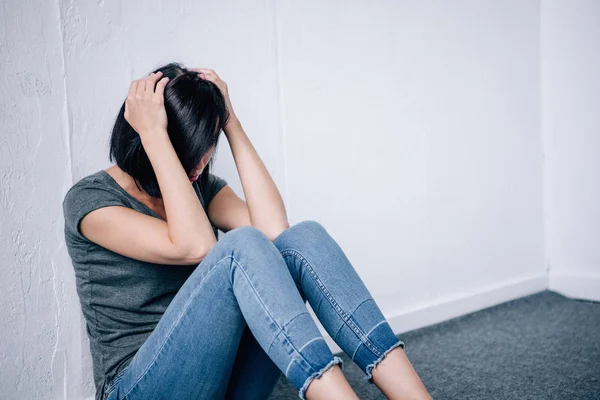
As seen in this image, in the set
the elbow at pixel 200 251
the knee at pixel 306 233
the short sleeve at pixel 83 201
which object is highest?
the short sleeve at pixel 83 201

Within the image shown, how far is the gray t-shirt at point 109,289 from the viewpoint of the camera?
3.48ft

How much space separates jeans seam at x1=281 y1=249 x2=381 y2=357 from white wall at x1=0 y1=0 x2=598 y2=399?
676mm

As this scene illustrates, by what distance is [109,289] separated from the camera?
1097 millimetres

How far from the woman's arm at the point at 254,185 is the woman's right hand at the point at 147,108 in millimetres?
142

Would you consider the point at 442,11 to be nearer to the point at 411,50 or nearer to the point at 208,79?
the point at 411,50

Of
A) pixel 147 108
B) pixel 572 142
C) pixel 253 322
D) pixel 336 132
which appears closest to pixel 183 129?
pixel 147 108

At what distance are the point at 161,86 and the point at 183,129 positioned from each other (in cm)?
10

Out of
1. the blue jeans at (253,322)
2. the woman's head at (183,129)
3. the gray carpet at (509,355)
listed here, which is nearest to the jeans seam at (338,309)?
the blue jeans at (253,322)

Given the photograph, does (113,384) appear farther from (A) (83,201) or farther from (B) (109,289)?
(A) (83,201)

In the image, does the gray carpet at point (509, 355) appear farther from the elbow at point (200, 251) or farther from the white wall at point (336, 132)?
the elbow at point (200, 251)

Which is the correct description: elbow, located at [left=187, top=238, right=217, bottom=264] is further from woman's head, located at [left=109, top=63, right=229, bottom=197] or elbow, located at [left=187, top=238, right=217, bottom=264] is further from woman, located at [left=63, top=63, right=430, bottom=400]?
woman's head, located at [left=109, top=63, right=229, bottom=197]

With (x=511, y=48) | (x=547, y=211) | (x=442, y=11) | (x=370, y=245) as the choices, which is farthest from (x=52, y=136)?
(x=547, y=211)

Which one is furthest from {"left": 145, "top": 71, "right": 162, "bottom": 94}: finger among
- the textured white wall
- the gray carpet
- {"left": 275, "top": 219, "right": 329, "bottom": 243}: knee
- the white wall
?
the textured white wall

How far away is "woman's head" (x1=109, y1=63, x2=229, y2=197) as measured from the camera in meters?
1.10
